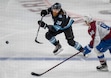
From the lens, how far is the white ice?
6578mm

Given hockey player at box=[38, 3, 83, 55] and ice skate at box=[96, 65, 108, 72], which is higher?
hockey player at box=[38, 3, 83, 55]

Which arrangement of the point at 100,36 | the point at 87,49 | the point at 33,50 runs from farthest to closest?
the point at 33,50
the point at 87,49
the point at 100,36

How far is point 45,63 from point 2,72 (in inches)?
36.2

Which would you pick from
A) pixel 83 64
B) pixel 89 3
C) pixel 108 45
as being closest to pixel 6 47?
pixel 83 64

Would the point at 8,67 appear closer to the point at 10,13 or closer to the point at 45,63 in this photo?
the point at 45,63

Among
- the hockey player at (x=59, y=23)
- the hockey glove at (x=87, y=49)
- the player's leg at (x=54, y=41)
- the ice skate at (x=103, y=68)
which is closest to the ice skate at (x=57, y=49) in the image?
the player's leg at (x=54, y=41)

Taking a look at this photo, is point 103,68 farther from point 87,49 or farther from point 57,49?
point 57,49

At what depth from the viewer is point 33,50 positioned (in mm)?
8023

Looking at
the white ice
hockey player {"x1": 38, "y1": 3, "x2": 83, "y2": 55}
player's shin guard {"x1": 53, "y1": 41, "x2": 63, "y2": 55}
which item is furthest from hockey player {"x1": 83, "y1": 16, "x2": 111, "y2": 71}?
player's shin guard {"x1": 53, "y1": 41, "x2": 63, "y2": 55}

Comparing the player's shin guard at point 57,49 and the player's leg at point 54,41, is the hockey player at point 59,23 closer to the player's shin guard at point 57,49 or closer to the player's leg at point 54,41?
the player's leg at point 54,41

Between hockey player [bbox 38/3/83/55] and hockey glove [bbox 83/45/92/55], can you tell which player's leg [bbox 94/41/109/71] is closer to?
hockey glove [bbox 83/45/92/55]

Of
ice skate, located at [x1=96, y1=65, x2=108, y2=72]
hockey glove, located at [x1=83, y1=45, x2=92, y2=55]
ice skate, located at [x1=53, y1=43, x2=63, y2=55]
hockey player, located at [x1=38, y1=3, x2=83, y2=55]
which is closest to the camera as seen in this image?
ice skate, located at [x1=96, y1=65, x2=108, y2=72]

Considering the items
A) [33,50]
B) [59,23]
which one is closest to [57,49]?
[33,50]

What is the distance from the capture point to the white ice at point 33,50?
21.6ft
